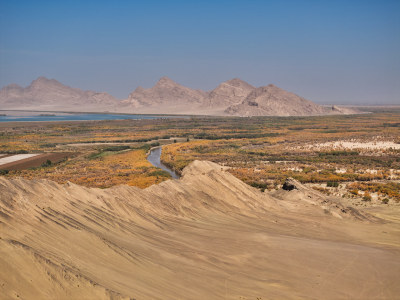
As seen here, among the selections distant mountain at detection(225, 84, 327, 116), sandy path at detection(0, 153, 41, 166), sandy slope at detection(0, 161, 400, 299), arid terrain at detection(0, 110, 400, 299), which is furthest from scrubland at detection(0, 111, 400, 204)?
distant mountain at detection(225, 84, 327, 116)

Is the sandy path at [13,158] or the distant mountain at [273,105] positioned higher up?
the distant mountain at [273,105]

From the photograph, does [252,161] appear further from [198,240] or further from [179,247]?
[179,247]

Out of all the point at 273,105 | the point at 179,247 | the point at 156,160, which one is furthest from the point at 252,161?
the point at 273,105

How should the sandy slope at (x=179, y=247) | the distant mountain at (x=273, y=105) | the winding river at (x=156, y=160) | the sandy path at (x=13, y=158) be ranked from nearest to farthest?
the sandy slope at (x=179, y=247)
the winding river at (x=156, y=160)
the sandy path at (x=13, y=158)
the distant mountain at (x=273, y=105)

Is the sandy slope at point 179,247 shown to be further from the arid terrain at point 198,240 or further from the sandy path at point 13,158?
the sandy path at point 13,158

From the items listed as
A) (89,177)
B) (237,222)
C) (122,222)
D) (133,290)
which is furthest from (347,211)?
(89,177)

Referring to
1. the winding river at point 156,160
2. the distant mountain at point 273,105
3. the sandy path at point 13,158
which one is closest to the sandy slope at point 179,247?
the winding river at point 156,160

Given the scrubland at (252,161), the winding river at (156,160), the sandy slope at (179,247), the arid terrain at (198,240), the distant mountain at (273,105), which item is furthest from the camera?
the distant mountain at (273,105)
